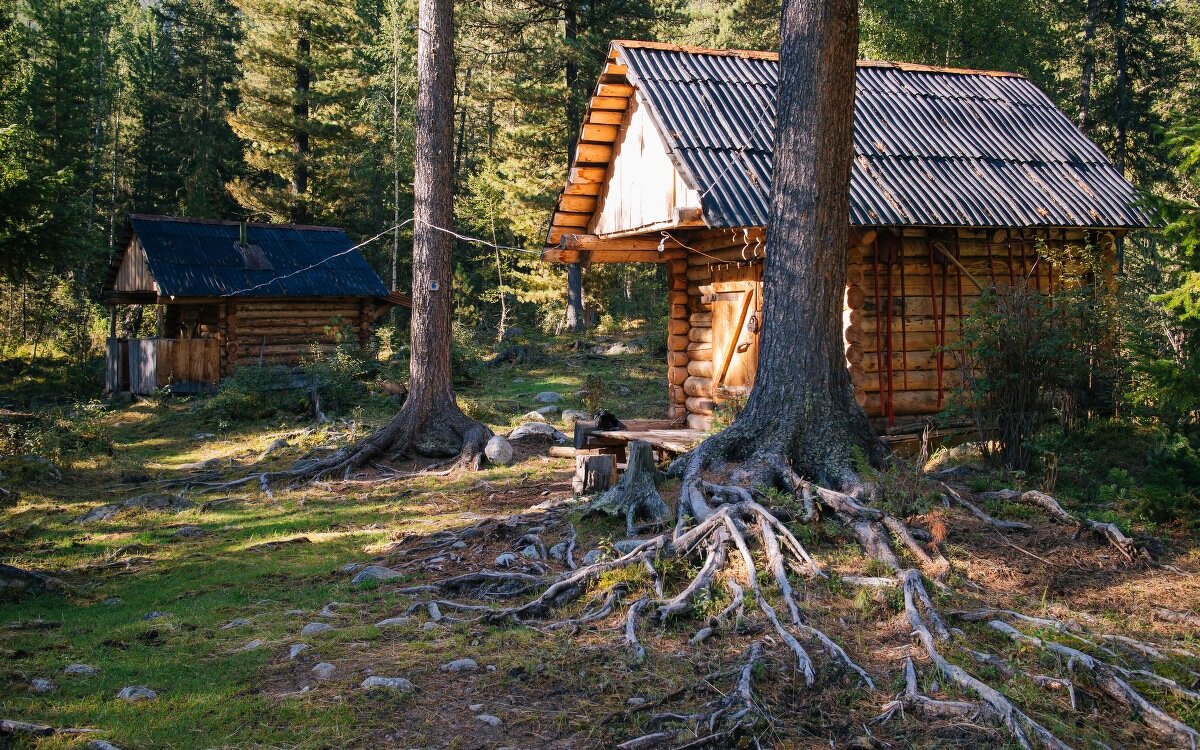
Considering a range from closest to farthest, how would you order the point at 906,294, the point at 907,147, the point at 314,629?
the point at 314,629
the point at 906,294
the point at 907,147

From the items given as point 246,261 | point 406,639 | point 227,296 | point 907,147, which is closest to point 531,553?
point 406,639

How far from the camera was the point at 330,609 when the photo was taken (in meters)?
7.02

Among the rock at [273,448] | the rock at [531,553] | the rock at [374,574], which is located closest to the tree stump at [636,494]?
the rock at [531,553]

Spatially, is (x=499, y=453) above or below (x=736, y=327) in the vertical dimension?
below

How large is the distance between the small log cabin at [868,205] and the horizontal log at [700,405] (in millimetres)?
36

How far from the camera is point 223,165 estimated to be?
128 ft

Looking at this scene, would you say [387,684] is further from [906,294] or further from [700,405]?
[906,294]

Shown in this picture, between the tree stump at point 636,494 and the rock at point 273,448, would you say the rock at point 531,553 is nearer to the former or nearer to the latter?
the tree stump at point 636,494

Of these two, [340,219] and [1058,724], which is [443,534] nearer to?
[1058,724]

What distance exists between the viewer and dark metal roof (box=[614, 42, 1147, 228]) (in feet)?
40.2

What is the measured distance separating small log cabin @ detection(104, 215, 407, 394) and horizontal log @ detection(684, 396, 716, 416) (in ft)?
39.4

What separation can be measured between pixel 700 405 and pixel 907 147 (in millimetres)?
4976

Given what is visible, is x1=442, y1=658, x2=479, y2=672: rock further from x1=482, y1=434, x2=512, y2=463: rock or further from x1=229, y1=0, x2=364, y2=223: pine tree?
x1=229, y1=0, x2=364, y2=223: pine tree

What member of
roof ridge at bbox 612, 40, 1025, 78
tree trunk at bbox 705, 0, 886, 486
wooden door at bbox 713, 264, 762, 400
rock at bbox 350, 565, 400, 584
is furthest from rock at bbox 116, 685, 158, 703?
roof ridge at bbox 612, 40, 1025, 78
